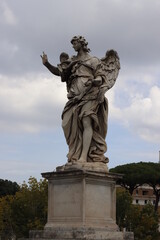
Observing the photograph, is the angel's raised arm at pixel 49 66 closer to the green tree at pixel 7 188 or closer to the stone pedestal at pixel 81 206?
the stone pedestal at pixel 81 206

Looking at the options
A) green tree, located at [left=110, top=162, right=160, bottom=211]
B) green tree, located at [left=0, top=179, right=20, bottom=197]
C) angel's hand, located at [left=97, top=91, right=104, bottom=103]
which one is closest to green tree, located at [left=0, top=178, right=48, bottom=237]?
green tree, located at [left=110, top=162, right=160, bottom=211]

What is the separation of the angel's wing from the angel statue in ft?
0.12

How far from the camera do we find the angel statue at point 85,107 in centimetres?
1305

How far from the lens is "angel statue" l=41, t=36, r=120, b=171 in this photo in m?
13.0

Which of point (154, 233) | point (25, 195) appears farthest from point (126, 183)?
point (25, 195)

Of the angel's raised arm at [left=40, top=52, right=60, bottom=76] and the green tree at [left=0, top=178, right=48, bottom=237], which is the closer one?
the angel's raised arm at [left=40, top=52, right=60, bottom=76]

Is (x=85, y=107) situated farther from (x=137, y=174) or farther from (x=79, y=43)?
(x=137, y=174)

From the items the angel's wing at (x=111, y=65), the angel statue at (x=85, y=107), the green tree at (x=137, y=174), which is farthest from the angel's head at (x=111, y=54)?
the green tree at (x=137, y=174)

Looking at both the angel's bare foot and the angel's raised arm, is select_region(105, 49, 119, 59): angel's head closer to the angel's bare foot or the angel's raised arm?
the angel's raised arm

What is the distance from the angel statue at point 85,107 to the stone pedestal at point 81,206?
501mm

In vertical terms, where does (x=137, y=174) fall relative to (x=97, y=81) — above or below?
above

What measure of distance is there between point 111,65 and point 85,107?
1.65 meters

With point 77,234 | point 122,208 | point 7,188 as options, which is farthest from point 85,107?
point 7,188

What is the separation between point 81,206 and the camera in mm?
12211
